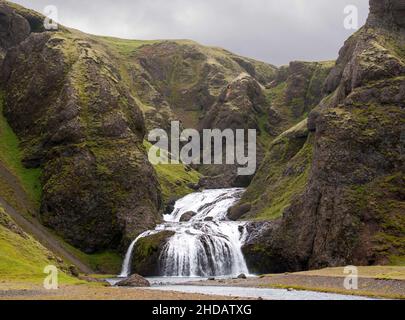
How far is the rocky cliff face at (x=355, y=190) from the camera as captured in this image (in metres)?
105

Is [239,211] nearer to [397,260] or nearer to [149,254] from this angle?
[149,254]

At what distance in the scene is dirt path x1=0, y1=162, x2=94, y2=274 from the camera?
417 ft

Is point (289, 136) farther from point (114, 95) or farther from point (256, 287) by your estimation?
point (256, 287)

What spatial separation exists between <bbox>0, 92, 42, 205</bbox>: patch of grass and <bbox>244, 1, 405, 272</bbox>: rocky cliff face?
67001mm

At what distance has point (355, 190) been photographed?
111688 millimetres

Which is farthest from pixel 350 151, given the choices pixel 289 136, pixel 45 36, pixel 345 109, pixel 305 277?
pixel 45 36

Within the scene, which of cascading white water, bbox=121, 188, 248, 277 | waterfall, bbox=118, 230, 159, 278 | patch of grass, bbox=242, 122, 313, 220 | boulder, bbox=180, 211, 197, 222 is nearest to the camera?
cascading white water, bbox=121, 188, 248, 277

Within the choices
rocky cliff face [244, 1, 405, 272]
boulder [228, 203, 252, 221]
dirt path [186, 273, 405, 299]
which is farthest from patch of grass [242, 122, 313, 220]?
dirt path [186, 273, 405, 299]

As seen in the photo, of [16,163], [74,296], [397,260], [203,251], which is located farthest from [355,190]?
[16,163]

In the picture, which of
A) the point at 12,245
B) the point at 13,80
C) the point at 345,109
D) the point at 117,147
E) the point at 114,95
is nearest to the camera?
the point at 12,245

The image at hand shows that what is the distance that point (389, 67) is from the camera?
429 ft

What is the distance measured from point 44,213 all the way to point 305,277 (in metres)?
89.8

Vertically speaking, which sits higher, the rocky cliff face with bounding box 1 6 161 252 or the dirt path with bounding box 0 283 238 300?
Answer: the rocky cliff face with bounding box 1 6 161 252

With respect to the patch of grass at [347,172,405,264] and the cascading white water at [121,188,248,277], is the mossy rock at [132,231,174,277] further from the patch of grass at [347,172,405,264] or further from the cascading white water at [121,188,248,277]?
the patch of grass at [347,172,405,264]
